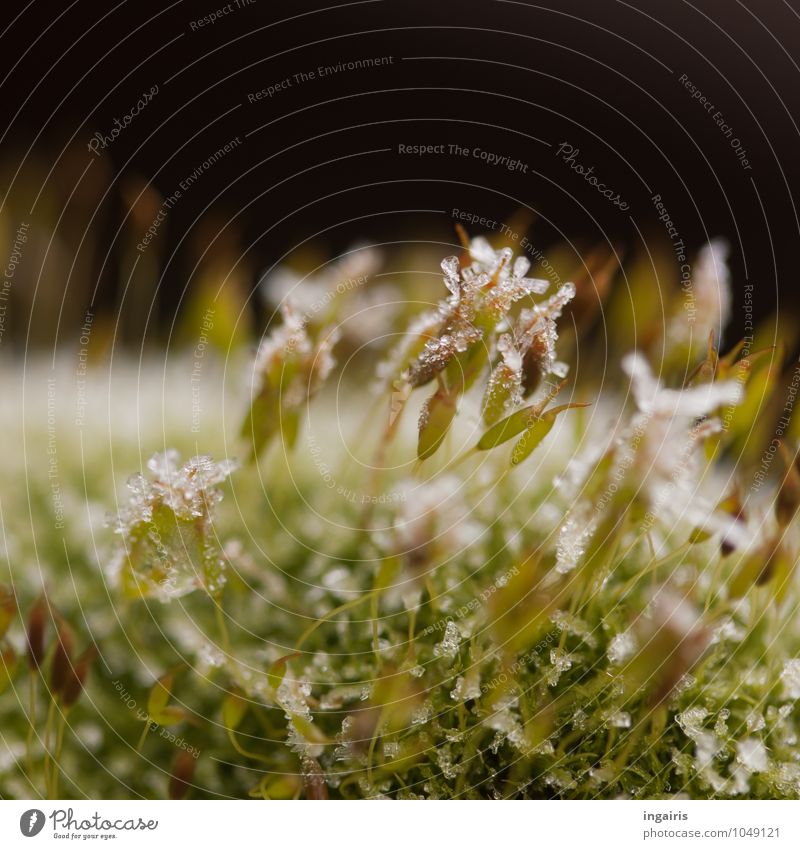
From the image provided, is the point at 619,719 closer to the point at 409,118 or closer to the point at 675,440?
the point at 675,440

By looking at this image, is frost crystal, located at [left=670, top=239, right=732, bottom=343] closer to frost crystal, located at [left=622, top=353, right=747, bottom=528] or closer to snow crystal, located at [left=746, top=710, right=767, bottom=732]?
frost crystal, located at [left=622, top=353, right=747, bottom=528]

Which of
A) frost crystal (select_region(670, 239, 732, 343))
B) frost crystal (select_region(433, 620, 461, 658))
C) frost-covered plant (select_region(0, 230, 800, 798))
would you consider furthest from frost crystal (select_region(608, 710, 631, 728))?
frost crystal (select_region(670, 239, 732, 343))

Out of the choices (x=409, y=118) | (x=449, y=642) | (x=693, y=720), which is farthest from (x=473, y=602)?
(x=409, y=118)

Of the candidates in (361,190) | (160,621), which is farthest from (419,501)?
(361,190)

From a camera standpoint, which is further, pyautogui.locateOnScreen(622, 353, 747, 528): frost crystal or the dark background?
the dark background

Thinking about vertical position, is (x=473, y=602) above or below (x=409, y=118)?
below

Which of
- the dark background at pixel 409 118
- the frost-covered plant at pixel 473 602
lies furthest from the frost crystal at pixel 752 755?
the dark background at pixel 409 118

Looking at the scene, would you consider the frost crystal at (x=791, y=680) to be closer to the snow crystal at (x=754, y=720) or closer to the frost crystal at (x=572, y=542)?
the snow crystal at (x=754, y=720)
